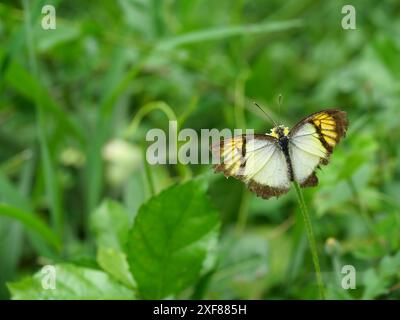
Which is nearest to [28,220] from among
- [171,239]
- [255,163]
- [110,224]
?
[110,224]

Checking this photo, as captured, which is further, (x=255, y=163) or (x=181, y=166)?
(x=181, y=166)

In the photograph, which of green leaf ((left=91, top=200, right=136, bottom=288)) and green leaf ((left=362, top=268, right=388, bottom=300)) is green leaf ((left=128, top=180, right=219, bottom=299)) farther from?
green leaf ((left=362, top=268, right=388, bottom=300))

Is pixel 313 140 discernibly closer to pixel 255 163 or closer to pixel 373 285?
pixel 255 163


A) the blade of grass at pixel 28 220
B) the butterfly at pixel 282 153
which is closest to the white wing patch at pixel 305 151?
the butterfly at pixel 282 153

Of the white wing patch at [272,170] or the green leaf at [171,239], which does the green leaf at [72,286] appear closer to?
the green leaf at [171,239]

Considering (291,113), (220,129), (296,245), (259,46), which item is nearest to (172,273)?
(296,245)

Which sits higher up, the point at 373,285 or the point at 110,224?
the point at 110,224
